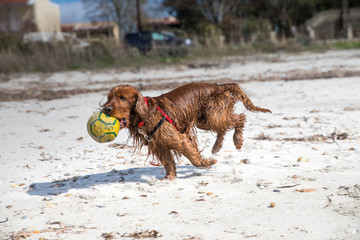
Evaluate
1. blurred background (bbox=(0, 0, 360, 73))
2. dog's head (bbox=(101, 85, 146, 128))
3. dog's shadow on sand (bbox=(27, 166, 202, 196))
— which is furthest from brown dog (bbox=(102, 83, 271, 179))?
blurred background (bbox=(0, 0, 360, 73))

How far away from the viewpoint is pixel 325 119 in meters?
6.81

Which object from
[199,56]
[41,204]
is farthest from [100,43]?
[41,204]

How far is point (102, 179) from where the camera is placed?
4691 mm

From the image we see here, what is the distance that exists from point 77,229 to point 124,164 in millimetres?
1817

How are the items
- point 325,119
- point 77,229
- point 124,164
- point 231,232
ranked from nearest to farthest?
1. point 231,232
2. point 77,229
3. point 124,164
4. point 325,119

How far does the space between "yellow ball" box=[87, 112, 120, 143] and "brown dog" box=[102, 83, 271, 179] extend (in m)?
0.07

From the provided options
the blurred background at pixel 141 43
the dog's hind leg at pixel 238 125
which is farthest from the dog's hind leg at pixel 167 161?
the blurred background at pixel 141 43

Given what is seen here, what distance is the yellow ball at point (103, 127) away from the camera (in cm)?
391

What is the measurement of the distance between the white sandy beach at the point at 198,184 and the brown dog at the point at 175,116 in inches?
Result: 13.7

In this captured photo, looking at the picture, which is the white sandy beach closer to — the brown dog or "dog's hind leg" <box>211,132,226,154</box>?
"dog's hind leg" <box>211,132,226,154</box>

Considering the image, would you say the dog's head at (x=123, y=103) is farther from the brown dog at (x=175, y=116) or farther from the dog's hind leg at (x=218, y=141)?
the dog's hind leg at (x=218, y=141)

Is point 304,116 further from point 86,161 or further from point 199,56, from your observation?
point 199,56

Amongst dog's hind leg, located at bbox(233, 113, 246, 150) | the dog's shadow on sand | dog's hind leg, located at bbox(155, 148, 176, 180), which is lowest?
the dog's shadow on sand

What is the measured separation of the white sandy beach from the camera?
3385mm
